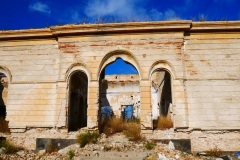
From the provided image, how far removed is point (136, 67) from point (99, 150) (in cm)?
379

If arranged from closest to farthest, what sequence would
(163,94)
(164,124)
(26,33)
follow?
(164,124) < (26,33) < (163,94)

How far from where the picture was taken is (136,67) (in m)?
11.0

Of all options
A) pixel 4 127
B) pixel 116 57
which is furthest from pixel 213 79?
pixel 4 127

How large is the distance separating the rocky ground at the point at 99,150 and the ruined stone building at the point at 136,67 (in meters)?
0.39

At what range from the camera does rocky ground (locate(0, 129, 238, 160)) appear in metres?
8.73

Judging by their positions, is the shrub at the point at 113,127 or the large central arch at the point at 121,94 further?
the large central arch at the point at 121,94

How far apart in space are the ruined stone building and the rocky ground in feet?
1.27

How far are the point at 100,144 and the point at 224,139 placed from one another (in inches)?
186

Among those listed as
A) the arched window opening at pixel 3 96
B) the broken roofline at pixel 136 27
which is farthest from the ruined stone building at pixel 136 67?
the arched window opening at pixel 3 96

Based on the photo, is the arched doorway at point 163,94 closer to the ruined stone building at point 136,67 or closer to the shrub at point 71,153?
the ruined stone building at point 136,67

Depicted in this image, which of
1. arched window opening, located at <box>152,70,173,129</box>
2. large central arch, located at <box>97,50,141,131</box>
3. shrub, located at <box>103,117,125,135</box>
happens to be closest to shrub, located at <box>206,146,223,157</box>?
shrub, located at <box>103,117,125,135</box>

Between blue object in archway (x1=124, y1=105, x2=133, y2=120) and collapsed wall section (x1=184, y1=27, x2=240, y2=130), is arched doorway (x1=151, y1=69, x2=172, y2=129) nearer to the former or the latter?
blue object in archway (x1=124, y1=105, x2=133, y2=120)

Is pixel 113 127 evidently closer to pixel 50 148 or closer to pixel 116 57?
pixel 50 148

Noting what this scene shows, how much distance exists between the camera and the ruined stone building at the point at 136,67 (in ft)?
33.9
